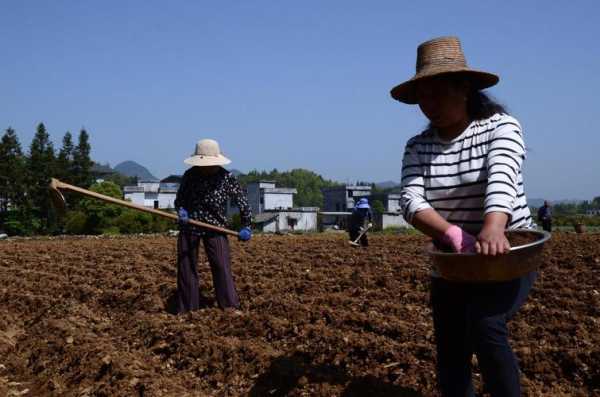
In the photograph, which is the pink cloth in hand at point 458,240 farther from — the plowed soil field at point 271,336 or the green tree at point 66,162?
the green tree at point 66,162

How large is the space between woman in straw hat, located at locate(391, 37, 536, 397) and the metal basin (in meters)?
0.05

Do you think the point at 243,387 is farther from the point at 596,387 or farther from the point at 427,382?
the point at 596,387

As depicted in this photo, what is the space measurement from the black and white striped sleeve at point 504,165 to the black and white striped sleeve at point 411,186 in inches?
10.0

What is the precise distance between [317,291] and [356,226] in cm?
692

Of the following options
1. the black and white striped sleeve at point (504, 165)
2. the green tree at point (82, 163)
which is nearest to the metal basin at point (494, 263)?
the black and white striped sleeve at point (504, 165)

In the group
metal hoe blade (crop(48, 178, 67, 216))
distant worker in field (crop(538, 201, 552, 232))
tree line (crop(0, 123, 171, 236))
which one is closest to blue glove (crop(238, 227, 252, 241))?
metal hoe blade (crop(48, 178, 67, 216))

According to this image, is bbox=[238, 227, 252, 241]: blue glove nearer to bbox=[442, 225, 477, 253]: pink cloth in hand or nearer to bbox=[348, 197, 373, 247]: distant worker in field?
bbox=[442, 225, 477, 253]: pink cloth in hand

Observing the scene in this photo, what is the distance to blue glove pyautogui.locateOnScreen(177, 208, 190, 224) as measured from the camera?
17.5ft

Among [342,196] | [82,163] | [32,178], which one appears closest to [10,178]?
[32,178]

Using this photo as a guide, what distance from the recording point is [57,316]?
5.95m

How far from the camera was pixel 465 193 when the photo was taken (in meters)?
2.30

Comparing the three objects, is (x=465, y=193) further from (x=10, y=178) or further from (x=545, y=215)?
(x=10, y=178)

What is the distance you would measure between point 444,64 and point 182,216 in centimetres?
348

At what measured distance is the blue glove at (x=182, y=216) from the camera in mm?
5332
